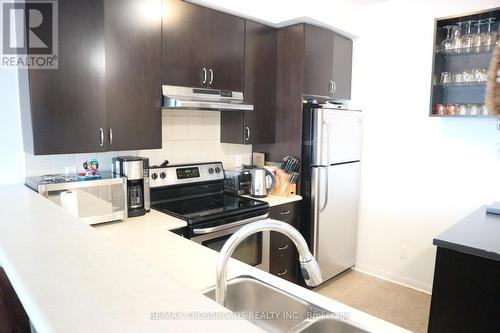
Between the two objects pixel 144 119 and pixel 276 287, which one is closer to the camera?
pixel 276 287

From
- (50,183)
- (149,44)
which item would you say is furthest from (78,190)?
(149,44)

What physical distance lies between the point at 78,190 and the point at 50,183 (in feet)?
0.45

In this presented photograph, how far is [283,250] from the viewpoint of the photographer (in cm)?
271

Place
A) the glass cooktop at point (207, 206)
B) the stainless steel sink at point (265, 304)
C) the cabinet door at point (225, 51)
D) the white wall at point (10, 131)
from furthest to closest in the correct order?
the cabinet door at point (225, 51)
the glass cooktop at point (207, 206)
the white wall at point (10, 131)
the stainless steel sink at point (265, 304)

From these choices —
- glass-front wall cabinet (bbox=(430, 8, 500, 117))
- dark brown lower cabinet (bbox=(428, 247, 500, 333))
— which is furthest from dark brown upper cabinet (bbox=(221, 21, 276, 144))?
dark brown lower cabinet (bbox=(428, 247, 500, 333))

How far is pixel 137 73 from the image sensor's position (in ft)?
6.67

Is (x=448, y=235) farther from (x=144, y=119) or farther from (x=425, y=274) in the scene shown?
(x=144, y=119)

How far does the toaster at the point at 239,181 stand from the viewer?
279cm

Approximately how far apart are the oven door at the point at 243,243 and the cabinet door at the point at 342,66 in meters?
1.56

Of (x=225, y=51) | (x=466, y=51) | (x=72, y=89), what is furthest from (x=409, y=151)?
(x=72, y=89)

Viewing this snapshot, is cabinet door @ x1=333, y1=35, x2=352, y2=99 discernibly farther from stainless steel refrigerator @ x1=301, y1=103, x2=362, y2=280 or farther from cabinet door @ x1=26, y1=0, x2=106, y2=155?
cabinet door @ x1=26, y1=0, x2=106, y2=155

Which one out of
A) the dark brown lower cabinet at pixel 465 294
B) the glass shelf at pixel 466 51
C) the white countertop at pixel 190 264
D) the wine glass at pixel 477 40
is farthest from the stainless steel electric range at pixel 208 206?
the wine glass at pixel 477 40

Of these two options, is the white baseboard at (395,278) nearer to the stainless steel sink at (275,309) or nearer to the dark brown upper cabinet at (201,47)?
the dark brown upper cabinet at (201,47)

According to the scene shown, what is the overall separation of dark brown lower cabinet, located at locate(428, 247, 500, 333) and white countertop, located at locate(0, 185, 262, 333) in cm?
163
